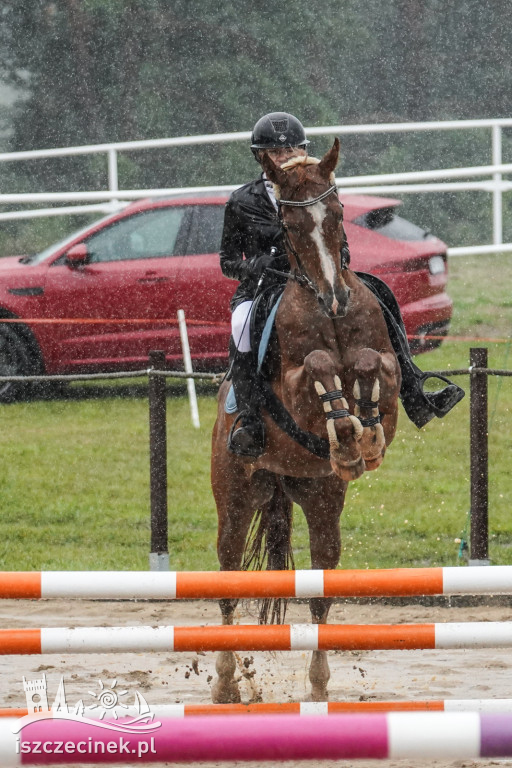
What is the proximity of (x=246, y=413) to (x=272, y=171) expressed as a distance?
1084mm

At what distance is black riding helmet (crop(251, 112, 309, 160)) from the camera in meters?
5.54

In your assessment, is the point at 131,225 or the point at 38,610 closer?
the point at 38,610

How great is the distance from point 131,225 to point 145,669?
6953 millimetres

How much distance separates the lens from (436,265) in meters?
12.2

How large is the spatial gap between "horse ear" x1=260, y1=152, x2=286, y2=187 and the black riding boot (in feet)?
2.77

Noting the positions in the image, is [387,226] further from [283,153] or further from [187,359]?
[283,153]

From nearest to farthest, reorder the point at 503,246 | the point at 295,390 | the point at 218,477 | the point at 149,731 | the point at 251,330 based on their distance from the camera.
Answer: the point at 149,731, the point at 295,390, the point at 251,330, the point at 218,477, the point at 503,246

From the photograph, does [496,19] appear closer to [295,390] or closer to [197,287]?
[197,287]

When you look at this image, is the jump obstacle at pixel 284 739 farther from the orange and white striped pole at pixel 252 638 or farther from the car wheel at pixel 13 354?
the car wheel at pixel 13 354

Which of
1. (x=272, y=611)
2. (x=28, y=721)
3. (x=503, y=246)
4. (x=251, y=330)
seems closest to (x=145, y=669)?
(x=272, y=611)

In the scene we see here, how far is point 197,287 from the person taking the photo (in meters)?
12.3

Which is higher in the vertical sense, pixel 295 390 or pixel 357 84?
pixel 357 84

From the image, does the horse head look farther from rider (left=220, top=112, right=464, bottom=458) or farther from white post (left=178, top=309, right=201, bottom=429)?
white post (left=178, top=309, right=201, bottom=429)

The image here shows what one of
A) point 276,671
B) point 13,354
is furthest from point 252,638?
point 13,354
